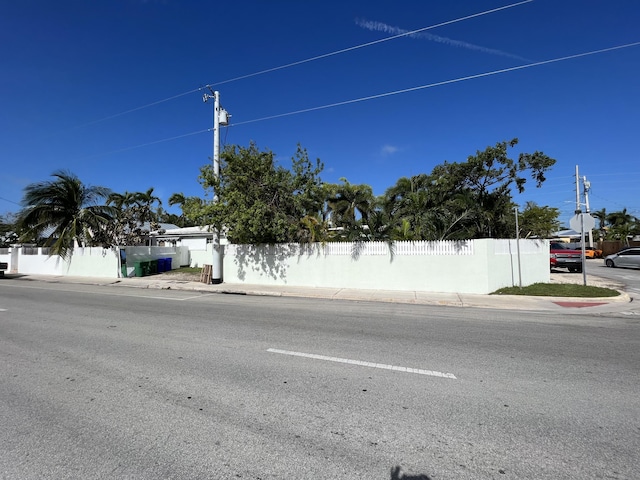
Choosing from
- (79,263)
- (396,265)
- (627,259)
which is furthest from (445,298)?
(79,263)

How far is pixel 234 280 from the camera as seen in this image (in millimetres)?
17797

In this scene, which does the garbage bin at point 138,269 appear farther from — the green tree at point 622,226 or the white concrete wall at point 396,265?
the green tree at point 622,226

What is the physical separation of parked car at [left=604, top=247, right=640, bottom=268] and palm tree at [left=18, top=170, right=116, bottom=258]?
3649cm

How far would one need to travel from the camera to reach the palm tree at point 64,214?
23500mm

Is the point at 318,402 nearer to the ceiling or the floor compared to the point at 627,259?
nearer to the floor

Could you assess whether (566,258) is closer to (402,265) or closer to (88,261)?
(402,265)

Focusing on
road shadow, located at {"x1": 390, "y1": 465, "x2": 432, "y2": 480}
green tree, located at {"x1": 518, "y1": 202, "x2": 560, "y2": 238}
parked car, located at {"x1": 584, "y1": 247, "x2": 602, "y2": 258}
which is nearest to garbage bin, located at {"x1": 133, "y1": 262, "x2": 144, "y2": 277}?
green tree, located at {"x1": 518, "y1": 202, "x2": 560, "y2": 238}

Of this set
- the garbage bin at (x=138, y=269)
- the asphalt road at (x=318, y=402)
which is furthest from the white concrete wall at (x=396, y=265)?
the garbage bin at (x=138, y=269)

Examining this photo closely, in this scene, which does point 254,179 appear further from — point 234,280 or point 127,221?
point 127,221

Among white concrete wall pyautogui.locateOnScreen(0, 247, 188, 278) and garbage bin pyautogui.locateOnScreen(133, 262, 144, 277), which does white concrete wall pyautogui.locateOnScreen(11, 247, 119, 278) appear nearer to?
white concrete wall pyautogui.locateOnScreen(0, 247, 188, 278)

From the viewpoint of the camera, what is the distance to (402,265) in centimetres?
1448

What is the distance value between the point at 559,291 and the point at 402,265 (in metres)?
5.58

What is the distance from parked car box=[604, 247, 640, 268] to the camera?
2566 cm

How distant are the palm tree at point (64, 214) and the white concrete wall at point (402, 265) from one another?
13.7 m
